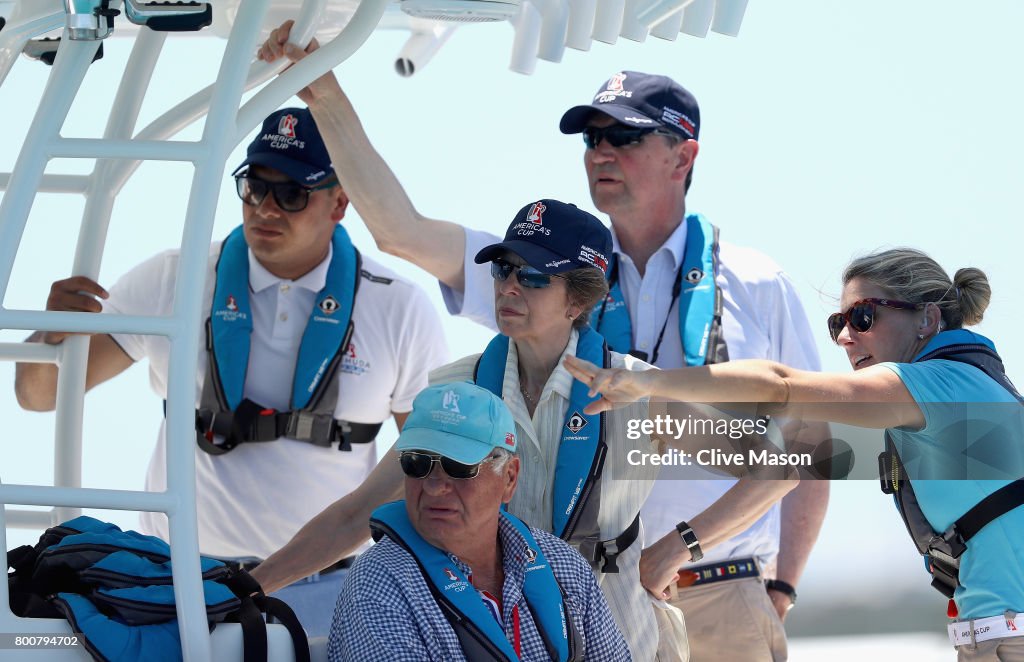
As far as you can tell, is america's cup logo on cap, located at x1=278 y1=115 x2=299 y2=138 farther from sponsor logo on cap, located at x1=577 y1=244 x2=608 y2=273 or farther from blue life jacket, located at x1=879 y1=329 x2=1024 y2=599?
blue life jacket, located at x1=879 y1=329 x2=1024 y2=599

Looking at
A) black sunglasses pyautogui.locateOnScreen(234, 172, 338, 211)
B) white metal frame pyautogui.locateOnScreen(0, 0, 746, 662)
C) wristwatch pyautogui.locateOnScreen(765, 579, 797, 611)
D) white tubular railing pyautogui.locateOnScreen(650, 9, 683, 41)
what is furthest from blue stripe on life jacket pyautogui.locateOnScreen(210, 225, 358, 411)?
wristwatch pyautogui.locateOnScreen(765, 579, 797, 611)

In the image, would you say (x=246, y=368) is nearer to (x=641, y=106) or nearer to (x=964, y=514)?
(x=641, y=106)

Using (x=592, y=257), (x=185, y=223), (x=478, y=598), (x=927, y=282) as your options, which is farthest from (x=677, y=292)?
(x=185, y=223)

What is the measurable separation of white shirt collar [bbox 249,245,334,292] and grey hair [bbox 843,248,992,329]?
1819 mm

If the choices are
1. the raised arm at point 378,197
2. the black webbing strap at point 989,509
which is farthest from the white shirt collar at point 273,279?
the black webbing strap at point 989,509

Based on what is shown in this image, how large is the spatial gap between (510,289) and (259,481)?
4.15 feet

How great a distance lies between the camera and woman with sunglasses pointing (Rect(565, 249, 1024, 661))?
3.31m

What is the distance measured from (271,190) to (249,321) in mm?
441

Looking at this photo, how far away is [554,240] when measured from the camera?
144 inches

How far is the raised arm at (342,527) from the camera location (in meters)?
3.69

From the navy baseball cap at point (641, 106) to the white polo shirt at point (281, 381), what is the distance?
870 mm

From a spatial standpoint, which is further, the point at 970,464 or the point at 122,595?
the point at 970,464

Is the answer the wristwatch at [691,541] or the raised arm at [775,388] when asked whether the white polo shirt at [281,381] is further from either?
the raised arm at [775,388]

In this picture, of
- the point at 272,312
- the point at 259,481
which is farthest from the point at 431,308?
the point at 259,481
